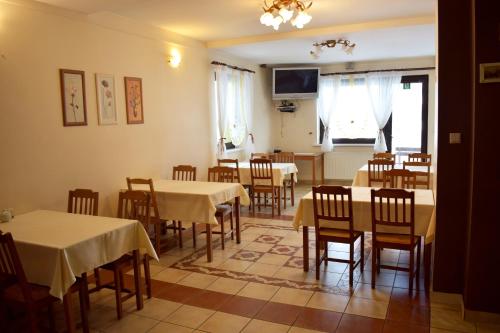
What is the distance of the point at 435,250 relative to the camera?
3115mm

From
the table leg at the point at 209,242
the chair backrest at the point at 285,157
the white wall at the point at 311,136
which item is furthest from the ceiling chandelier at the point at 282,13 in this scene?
the white wall at the point at 311,136

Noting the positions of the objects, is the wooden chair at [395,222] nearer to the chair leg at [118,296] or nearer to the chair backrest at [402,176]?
the chair backrest at [402,176]

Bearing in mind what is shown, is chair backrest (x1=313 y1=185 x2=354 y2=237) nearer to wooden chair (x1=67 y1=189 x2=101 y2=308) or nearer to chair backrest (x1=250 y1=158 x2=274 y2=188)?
wooden chair (x1=67 y1=189 x2=101 y2=308)

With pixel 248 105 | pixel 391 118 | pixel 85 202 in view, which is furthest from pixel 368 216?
pixel 391 118

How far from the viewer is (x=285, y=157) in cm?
717

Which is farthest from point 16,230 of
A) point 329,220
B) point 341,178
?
point 341,178

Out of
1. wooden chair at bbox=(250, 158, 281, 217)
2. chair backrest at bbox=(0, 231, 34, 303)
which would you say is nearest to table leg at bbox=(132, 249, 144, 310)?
chair backrest at bbox=(0, 231, 34, 303)

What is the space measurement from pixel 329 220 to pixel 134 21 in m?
3.25

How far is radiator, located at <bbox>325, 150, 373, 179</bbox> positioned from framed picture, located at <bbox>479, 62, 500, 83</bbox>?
5866mm

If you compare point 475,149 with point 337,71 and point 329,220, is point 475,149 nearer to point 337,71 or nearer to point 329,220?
point 329,220

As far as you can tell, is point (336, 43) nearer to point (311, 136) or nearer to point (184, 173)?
point (184, 173)

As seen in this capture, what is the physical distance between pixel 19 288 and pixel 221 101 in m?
4.55

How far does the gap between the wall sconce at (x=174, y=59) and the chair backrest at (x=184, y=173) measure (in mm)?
1384

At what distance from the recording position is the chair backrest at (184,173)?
206 inches
